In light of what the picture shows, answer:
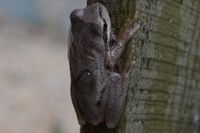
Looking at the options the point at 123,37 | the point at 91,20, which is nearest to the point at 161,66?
the point at 123,37

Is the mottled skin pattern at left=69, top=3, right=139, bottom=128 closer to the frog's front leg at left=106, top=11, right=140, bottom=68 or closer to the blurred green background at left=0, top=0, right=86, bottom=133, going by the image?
the frog's front leg at left=106, top=11, right=140, bottom=68

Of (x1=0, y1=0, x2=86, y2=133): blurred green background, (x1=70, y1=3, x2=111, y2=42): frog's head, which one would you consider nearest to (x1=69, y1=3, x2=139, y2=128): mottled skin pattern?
(x1=70, y1=3, x2=111, y2=42): frog's head

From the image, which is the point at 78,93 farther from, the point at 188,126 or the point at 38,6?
the point at 38,6

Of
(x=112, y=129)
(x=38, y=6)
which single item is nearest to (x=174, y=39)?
(x=112, y=129)

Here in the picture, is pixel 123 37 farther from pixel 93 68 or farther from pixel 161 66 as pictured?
pixel 93 68

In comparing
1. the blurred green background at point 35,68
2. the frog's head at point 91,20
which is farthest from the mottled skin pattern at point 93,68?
the blurred green background at point 35,68

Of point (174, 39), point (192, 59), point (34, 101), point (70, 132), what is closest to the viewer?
point (174, 39)
